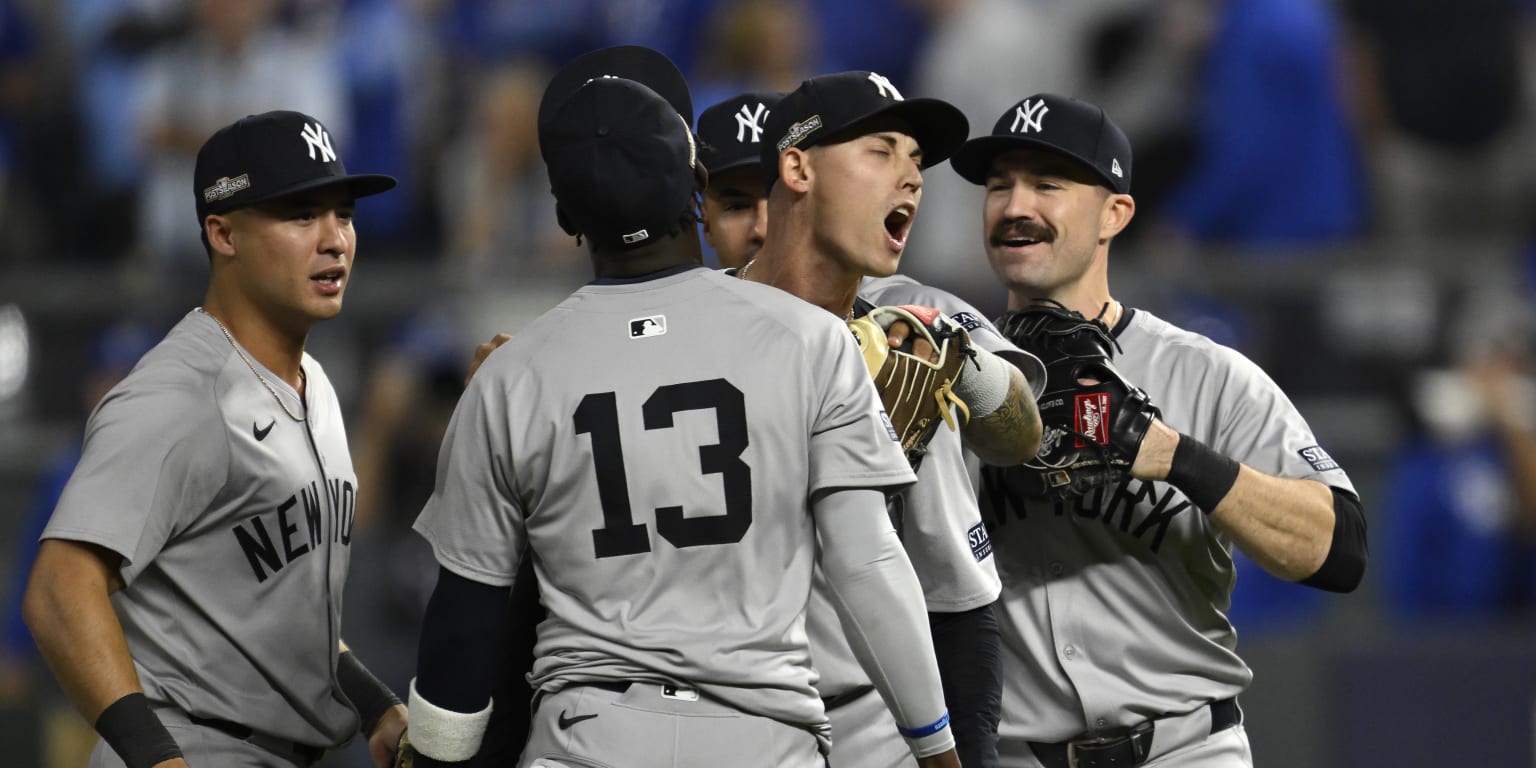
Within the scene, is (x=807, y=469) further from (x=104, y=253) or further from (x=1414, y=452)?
(x=104, y=253)

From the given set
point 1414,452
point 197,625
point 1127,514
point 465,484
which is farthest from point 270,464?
point 1414,452

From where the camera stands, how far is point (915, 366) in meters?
3.34

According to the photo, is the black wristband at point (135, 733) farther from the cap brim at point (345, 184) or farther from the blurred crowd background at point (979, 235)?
the blurred crowd background at point (979, 235)

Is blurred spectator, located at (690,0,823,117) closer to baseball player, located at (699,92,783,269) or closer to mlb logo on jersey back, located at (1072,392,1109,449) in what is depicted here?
baseball player, located at (699,92,783,269)

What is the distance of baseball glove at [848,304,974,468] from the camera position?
3.34 metres

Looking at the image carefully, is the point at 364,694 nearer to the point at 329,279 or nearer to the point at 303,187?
the point at 329,279

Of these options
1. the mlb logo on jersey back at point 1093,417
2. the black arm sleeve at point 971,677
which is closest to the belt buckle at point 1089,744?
the black arm sleeve at point 971,677

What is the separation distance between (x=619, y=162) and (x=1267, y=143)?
20.4 feet

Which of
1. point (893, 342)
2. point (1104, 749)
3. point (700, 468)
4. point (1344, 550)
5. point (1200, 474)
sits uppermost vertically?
point (893, 342)

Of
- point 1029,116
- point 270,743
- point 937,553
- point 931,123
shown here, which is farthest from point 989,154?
point 270,743

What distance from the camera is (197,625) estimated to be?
142 inches

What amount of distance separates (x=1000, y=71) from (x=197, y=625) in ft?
19.4

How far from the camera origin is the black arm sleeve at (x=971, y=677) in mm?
3434

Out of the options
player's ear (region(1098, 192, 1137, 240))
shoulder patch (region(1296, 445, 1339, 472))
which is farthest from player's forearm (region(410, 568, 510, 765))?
shoulder patch (region(1296, 445, 1339, 472))
